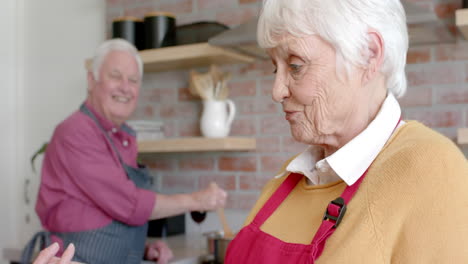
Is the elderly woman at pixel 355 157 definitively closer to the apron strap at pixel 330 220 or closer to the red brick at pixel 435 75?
the apron strap at pixel 330 220

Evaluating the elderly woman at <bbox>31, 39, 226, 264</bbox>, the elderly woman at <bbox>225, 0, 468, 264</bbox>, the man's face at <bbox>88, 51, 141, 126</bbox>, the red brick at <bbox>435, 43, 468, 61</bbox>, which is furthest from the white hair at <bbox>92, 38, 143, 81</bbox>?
the elderly woman at <bbox>225, 0, 468, 264</bbox>

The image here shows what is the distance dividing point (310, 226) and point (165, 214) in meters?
1.23

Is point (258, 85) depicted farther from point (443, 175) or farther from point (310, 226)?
point (443, 175)

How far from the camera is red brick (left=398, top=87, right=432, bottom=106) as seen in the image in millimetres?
2225

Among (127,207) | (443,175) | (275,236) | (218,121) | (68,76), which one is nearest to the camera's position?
(443,175)

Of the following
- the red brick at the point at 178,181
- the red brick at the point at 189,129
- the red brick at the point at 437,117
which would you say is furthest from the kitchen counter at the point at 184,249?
the red brick at the point at 437,117

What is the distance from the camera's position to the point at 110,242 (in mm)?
2111

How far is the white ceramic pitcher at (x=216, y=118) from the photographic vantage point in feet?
8.29

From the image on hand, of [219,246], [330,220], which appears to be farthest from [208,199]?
[330,220]

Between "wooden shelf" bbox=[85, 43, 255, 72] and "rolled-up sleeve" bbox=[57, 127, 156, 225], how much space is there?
54 cm

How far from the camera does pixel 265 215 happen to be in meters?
1.21

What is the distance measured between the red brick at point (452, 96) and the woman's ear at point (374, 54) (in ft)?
4.18

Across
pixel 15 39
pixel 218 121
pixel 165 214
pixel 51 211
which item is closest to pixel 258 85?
pixel 218 121

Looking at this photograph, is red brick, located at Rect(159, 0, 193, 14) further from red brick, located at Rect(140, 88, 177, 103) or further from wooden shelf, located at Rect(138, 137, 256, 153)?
wooden shelf, located at Rect(138, 137, 256, 153)
